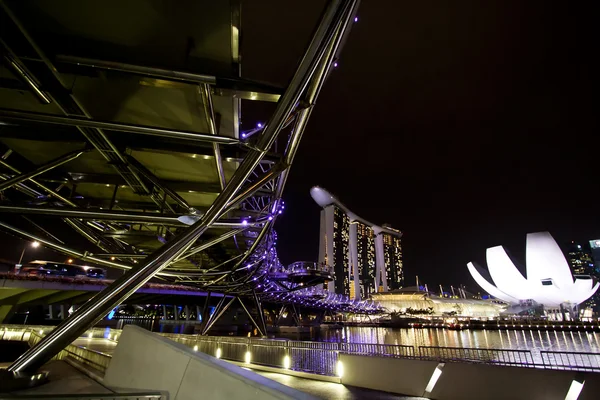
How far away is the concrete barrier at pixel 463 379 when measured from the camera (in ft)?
26.9

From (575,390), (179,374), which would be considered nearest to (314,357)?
(575,390)

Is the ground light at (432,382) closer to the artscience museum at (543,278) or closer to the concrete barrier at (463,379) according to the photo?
the concrete barrier at (463,379)

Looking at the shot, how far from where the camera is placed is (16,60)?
4.09m

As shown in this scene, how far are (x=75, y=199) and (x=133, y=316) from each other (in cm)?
10126

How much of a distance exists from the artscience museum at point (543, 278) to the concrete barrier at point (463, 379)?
238 feet

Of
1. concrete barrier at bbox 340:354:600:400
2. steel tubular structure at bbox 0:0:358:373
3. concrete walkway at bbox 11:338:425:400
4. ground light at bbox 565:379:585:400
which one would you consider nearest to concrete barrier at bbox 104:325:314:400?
concrete walkway at bbox 11:338:425:400

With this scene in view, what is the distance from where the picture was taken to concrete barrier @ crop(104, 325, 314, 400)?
263cm

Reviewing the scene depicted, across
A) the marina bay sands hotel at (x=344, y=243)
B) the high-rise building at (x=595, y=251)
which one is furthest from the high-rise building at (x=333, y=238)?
the high-rise building at (x=595, y=251)

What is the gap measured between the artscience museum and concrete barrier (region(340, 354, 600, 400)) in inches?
2859

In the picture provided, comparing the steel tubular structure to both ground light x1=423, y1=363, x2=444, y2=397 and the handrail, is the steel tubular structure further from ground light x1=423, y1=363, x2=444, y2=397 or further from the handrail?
ground light x1=423, y1=363, x2=444, y2=397

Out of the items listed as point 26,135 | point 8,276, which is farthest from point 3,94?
point 8,276

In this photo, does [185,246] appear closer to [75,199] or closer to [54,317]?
→ [75,199]


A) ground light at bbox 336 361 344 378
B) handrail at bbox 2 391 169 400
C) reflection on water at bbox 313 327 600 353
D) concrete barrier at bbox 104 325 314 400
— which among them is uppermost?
concrete barrier at bbox 104 325 314 400

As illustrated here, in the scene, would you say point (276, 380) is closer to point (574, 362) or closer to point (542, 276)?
point (574, 362)
